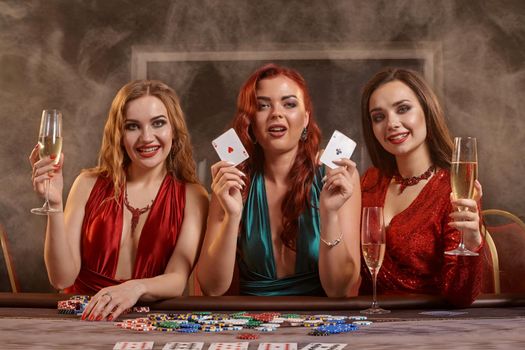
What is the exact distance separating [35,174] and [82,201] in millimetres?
515

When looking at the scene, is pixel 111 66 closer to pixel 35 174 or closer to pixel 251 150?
pixel 251 150

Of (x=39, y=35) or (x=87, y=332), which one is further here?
(x=39, y=35)

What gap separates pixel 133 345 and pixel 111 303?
1.30ft

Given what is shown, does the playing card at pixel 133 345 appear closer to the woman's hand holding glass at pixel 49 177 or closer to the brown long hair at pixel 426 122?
the woman's hand holding glass at pixel 49 177

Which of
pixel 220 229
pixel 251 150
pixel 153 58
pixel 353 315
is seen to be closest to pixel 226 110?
pixel 153 58

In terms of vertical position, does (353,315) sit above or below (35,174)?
below

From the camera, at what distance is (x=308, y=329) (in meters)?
1.60

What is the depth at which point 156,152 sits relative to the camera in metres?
2.62

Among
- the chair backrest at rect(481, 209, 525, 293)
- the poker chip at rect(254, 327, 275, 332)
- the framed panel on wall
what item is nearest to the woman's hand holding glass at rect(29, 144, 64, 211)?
the poker chip at rect(254, 327, 275, 332)

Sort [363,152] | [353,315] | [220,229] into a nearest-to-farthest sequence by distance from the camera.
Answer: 1. [353,315]
2. [220,229]
3. [363,152]

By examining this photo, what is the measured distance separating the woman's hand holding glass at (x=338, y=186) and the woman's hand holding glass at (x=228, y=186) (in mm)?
249

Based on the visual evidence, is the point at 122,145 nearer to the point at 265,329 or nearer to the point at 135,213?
the point at 135,213

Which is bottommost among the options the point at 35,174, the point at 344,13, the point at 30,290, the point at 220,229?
the point at 30,290

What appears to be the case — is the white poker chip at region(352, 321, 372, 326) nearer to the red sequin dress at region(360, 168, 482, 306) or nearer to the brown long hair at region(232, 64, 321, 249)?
the red sequin dress at region(360, 168, 482, 306)
